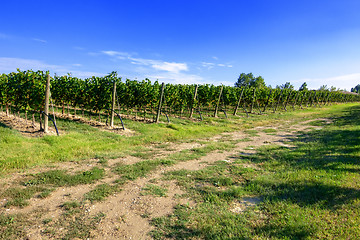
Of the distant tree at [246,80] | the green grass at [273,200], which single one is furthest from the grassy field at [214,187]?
the distant tree at [246,80]

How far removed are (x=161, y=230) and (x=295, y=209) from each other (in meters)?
2.81

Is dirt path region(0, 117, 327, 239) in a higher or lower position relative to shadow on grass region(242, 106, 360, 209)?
lower

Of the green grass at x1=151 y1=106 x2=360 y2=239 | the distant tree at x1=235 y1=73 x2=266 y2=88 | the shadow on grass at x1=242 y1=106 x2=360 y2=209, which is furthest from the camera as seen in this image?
the distant tree at x1=235 y1=73 x2=266 y2=88

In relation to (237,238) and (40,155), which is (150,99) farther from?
(237,238)

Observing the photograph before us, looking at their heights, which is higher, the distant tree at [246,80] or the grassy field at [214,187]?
the distant tree at [246,80]

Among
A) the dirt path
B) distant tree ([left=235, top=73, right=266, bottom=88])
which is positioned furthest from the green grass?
distant tree ([left=235, top=73, right=266, bottom=88])

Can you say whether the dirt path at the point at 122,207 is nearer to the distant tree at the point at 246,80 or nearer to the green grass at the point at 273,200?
the green grass at the point at 273,200

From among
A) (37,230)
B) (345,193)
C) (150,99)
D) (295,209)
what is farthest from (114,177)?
(150,99)

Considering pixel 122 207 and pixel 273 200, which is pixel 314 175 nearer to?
pixel 273 200

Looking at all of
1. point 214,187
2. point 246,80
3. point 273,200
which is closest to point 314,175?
point 273,200

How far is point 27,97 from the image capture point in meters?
10.6

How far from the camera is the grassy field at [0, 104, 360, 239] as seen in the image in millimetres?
3332

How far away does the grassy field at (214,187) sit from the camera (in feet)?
10.9

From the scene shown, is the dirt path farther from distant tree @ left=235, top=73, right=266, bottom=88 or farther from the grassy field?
distant tree @ left=235, top=73, right=266, bottom=88
